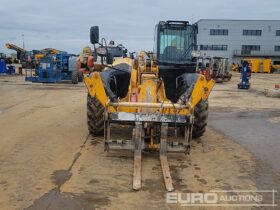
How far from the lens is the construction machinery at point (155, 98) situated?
21.7ft

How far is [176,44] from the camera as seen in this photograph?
30.8ft

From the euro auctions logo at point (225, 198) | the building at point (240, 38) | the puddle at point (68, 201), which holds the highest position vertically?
the building at point (240, 38)

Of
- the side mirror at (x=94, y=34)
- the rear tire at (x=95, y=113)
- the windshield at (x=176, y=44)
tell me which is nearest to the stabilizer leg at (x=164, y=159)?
the rear tire at (x=95, y=113)

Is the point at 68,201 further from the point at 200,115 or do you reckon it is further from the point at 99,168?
the point at 200,115

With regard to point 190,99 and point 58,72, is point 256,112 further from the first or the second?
point 58,72

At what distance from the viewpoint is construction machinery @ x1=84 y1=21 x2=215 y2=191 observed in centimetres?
661

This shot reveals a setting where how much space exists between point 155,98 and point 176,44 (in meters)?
2.44

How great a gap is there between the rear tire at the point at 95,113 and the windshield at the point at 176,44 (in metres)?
2.32

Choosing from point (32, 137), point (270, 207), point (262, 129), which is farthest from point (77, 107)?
point (270, 207)

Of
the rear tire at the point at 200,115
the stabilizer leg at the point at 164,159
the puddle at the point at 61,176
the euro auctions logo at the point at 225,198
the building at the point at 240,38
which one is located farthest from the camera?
the building at the point at 240,38

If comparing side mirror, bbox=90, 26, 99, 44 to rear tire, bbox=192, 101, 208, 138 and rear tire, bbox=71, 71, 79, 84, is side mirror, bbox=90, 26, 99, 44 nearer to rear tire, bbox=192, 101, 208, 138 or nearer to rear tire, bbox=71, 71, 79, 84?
rear tire, bbox=192, 101, 208, 138

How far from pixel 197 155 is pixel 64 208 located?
10.5ft

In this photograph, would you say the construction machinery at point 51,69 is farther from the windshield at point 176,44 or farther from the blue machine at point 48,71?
the windshield at point 176,44

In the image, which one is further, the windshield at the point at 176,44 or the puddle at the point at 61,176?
the windshield at the point at 176,44
